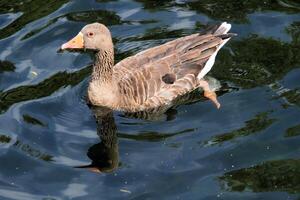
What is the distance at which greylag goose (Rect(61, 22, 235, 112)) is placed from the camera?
1239 cm

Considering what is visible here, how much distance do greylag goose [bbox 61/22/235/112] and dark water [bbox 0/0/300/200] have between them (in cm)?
29

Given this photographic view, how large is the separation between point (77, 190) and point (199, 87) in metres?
3.55

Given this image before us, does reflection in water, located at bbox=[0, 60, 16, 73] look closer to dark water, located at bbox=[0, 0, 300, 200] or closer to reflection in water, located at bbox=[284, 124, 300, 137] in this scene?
dark water, located at bbox=[0, 0, 300, 200]

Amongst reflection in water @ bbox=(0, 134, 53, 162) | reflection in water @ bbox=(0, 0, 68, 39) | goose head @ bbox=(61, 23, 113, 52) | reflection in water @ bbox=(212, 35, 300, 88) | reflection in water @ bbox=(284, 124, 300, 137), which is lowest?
reflection in water @ bbox=(284, 124, 300, 137)

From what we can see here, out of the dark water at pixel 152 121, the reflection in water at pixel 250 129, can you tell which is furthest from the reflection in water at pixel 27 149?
the reflection in water at pixel 250 129

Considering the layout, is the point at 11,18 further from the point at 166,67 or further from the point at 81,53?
the point at 166,67

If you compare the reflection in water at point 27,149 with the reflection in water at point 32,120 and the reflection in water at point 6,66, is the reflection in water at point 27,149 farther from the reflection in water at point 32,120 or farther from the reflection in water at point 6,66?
the reflection in water at point 6,66

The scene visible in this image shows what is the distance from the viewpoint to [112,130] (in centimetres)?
1191

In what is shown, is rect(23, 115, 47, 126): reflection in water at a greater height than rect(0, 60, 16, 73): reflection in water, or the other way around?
rect(0, 60, 16, 73): reflection in water

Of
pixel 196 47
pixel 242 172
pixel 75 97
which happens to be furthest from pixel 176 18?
pixel 242 172

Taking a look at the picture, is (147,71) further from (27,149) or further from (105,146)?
(27,149)

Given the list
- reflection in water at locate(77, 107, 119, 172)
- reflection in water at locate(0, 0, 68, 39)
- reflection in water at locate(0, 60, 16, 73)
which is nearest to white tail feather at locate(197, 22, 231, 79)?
reflection in water at locate(77, 107, 119, 172)

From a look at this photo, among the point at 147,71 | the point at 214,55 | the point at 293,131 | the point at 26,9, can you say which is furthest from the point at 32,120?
the point at 26,9

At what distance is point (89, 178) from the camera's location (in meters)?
10.7
